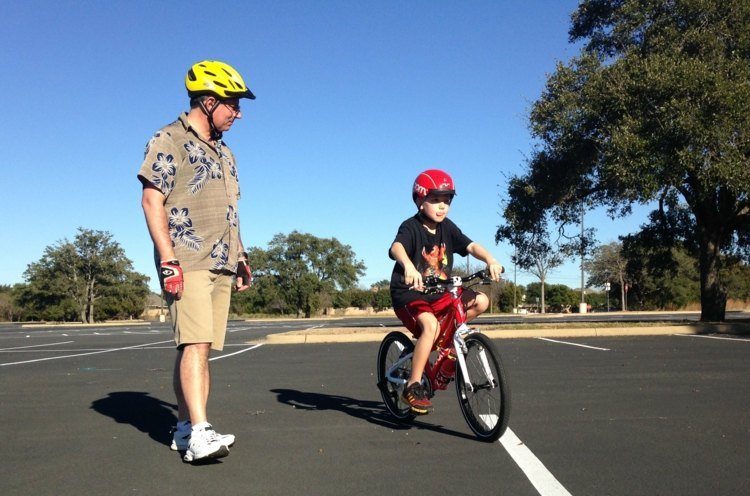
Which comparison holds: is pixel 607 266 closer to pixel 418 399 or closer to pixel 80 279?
pixel 80 279

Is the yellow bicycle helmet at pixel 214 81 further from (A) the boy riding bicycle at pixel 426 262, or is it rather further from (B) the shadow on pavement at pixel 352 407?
(B) the shadow on pavement at pixel 352 407

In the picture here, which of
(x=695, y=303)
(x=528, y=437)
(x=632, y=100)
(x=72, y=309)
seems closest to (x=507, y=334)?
(x=632, y=100)

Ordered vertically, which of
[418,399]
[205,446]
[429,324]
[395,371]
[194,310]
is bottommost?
[205,446]

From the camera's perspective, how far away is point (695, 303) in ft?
177

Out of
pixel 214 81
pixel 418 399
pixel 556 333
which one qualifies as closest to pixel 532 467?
pixel 418 399

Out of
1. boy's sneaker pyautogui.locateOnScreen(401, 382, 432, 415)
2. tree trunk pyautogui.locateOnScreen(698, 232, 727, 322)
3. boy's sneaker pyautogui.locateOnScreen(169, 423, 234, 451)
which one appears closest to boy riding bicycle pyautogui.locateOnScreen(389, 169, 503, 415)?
boy's sneaker pyautogui.locateOnScreen(401, 382, 432, 415)

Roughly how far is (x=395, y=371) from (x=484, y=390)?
974 millimetres

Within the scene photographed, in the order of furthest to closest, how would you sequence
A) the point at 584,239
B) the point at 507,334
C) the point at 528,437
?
the point at 584,239
the point at 507,334
the point at 528,437

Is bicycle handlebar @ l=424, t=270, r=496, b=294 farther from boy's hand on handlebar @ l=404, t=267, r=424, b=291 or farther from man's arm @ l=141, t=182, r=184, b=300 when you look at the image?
man's arm @ l=141, t=182, r=184, b=300

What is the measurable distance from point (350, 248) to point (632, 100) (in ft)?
195

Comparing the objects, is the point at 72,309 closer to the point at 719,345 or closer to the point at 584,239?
the point at 584,239

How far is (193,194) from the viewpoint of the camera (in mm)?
4254

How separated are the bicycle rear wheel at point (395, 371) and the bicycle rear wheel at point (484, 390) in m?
0.48

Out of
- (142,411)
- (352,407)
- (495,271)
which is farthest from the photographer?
(352,407)
